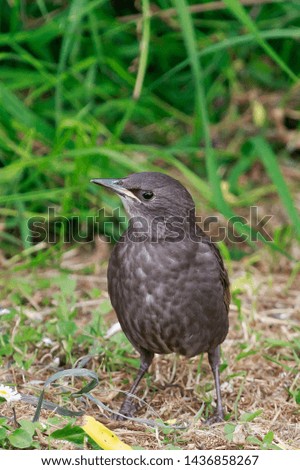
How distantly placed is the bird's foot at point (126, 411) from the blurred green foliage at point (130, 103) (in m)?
1.39

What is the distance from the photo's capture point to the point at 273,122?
6.49 metres

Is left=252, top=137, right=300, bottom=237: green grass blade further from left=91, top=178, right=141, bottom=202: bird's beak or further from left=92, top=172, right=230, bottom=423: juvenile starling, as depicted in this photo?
left=91, top=178, right=141, bottom=202: bird's beak

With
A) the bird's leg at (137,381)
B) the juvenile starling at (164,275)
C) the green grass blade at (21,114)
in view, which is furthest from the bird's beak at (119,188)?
the green grass blade at (21,114)

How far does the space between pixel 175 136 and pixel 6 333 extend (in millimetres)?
2633

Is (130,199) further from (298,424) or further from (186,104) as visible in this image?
(186,104)

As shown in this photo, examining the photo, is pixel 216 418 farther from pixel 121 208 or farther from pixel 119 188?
pixel 121 208

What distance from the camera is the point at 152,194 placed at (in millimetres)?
3754

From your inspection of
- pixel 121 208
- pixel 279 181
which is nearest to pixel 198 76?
pixel 279 181

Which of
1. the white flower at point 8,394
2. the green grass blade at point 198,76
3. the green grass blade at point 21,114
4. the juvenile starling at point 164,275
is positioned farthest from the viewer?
the green grass blade at point 21,114

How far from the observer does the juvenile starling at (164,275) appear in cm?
367

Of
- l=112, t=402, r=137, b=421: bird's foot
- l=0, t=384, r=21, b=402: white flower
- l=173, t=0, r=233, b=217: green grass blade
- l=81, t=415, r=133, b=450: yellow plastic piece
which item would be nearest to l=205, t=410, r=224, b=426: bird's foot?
l=112, t=402, r=137, b=421: bird's foot

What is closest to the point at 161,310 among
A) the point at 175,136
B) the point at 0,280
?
the point at 0,280

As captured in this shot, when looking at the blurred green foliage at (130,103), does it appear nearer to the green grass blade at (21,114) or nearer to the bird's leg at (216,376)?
the green grass blade at (21,114)

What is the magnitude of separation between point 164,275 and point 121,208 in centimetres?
183
